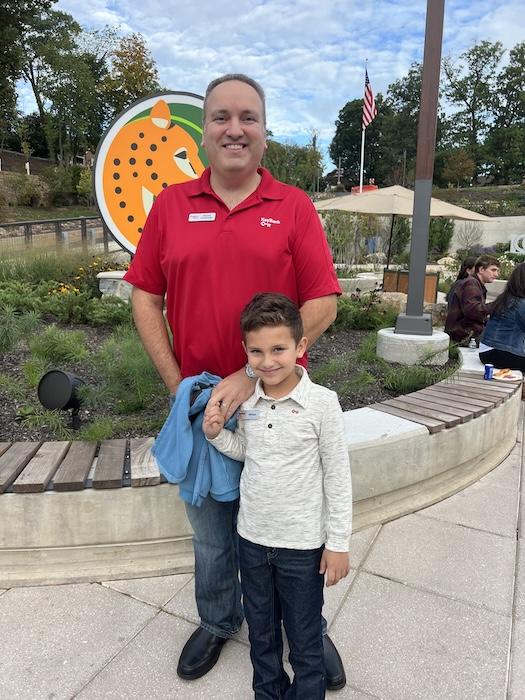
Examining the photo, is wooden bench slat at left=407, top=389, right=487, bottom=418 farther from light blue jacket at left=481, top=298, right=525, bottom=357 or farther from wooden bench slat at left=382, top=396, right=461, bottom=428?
light blue jacket at left=481, top=298, right=525, bottom=357

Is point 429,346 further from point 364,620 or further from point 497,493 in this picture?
point 364,620

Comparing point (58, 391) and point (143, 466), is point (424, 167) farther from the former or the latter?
point (143, 466)

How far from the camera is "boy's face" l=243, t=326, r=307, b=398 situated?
1.50m

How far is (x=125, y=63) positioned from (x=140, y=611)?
39381 millimetres

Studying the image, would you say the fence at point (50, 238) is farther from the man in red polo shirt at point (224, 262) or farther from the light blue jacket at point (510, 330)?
the man in red polo shirt at point (224, 262)

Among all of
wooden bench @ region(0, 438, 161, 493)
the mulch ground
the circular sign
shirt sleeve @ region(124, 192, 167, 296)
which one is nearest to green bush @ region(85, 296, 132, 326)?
the mulch ground

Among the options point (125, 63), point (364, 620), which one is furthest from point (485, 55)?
point (364, 620)

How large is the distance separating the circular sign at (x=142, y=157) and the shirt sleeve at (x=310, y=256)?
15.0 feet

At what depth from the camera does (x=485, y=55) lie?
198 feet

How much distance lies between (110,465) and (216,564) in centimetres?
82

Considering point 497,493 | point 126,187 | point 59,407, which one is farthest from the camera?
point 126,187

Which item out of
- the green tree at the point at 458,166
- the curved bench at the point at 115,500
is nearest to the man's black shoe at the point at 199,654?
the curved bench at the point at 115,500

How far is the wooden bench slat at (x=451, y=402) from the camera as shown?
11.3 feet

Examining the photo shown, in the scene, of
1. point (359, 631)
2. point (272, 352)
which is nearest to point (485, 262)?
point (359, 631)
